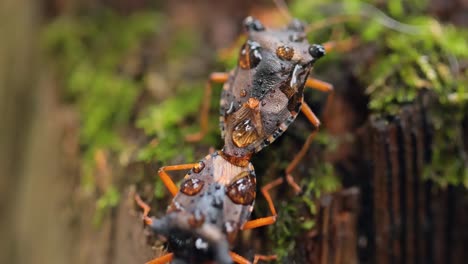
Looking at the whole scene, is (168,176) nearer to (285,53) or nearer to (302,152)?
(302,152)

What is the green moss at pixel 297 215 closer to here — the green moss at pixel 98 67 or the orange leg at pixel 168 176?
the orange leg at pixel 168 176

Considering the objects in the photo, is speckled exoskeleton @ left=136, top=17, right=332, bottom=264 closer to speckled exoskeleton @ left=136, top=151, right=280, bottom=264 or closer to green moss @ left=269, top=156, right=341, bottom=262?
speckled exoskeleton @ left=136, top=151, right=280, bottom=264

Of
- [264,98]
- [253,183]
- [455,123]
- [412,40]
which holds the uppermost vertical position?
[412,40]

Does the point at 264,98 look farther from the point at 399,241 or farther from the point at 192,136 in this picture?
the point at 399,241

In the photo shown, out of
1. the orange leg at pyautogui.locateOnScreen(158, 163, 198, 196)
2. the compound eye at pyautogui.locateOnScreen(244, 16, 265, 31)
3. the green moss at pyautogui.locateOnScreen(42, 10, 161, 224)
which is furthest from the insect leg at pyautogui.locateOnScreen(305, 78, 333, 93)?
the green moss at pyautogui.locateOnScreen(42, 10, 161, 224)

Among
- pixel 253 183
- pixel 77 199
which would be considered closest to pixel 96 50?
pixel 77 199

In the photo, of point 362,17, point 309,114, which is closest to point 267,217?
point 309,114

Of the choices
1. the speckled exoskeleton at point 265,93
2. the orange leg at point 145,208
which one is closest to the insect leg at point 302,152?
the speckled exoskeleton at point 265,93
